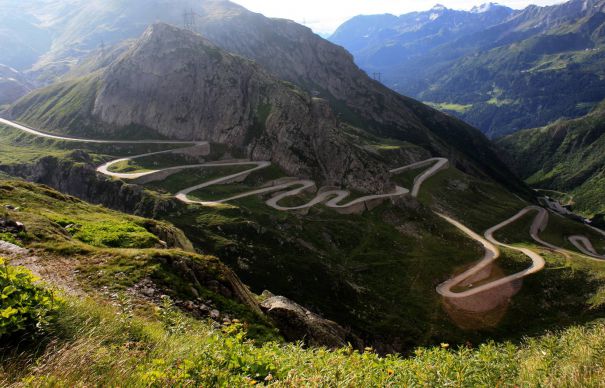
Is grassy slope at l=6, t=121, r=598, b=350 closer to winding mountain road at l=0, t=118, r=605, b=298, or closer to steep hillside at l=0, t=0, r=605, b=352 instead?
steep hillside at l=0, t=0, r=605, b=352

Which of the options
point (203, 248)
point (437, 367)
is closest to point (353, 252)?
point (203, 248)

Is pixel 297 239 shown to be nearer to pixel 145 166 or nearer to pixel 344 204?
pixel 344 204

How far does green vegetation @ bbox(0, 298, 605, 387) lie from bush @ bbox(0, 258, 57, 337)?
435 millimetres

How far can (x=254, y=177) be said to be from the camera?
466 feet

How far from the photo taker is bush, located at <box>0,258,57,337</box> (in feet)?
27.7

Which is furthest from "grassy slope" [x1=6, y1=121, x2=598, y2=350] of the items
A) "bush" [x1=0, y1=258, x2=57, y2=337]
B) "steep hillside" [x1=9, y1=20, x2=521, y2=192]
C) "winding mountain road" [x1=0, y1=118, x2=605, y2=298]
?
"bush" [x1=0, y1=258, x2=57, y2=337]

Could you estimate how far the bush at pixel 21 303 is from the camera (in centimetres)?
845

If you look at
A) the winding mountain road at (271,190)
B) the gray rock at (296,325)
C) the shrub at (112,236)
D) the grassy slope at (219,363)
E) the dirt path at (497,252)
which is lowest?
the dirt path at (497,252)

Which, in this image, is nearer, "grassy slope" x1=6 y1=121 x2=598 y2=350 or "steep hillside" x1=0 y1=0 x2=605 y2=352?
"grassy slope" x1=6 y1=121 x2=598 y2=350

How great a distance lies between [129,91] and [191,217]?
116289mm

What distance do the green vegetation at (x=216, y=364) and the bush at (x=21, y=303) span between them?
0.43 meters

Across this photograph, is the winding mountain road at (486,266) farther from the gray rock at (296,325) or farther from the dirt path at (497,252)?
the gray rock at (296,325)

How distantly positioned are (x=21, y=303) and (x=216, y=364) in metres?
4.55

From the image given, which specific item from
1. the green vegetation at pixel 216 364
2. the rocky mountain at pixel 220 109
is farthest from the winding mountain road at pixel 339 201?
the green vegetation at pixel 216 364
